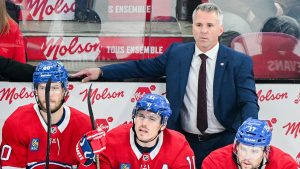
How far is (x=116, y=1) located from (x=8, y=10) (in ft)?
2.10

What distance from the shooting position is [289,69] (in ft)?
16.6

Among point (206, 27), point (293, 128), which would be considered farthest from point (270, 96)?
point (206, 27)

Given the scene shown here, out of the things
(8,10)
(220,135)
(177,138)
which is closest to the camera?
(177,138)

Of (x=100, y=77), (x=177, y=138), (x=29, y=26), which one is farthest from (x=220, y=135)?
(x=29, y=26)

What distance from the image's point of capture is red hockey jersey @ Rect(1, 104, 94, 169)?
13.9 ft

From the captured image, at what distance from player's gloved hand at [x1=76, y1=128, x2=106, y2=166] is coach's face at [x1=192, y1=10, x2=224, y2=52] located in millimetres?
891

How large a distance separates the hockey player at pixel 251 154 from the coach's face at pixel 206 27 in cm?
58

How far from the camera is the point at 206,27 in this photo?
14.7ft

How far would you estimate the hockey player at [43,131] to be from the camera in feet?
13.9

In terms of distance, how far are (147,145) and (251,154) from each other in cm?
52

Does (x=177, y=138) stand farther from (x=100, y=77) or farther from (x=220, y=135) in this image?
(x=100, y=77)

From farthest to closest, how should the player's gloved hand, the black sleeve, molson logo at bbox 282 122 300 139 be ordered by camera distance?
molson logo at bbox 282 122 300 139
the black sleeve
the player's gloved hand

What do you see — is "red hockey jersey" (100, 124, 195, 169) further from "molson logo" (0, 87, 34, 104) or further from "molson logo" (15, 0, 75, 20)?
"molson logo" (15, 0, 75, 20)

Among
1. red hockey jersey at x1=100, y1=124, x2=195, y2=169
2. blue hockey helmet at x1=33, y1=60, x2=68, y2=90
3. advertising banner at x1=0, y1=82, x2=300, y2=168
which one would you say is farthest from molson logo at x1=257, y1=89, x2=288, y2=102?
blue hockey helmet at x1=33, y1=60, x2=68, y2=90
